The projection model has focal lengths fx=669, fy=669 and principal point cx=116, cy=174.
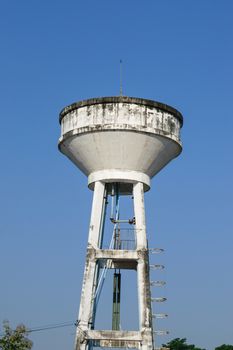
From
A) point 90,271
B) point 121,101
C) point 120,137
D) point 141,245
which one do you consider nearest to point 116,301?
point 90,271

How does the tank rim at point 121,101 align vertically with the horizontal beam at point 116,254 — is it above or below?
above

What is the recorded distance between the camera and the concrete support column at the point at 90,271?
3040 cm

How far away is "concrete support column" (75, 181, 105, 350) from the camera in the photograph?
30403 mm

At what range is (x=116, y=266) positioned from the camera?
3325 centimetres

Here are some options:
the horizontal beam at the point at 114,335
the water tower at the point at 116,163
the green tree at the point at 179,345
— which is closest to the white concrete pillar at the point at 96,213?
the water tower at the point at 116,163

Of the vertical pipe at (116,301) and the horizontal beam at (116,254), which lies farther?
the vertical pipe at (116,301)

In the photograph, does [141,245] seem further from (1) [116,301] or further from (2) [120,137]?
(2) [120,137]

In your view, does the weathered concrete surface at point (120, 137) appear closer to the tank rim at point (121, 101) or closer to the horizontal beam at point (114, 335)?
the tank rim at point (121, 101)

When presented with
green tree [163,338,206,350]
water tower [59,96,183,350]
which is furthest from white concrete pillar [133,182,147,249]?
green tree [163,338,206,350]

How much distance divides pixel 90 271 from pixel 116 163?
5275mm

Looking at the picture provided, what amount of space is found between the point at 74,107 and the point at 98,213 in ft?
17.7

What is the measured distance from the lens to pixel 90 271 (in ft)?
103

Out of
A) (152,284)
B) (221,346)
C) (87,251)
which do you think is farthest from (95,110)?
(221,346)

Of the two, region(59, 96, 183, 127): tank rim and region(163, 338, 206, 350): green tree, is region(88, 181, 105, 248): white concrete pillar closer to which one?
region(59, 96, 183, 127): tank rim
